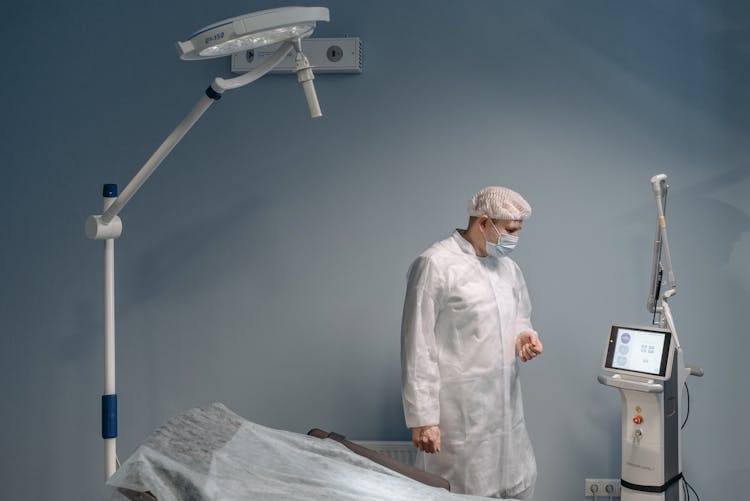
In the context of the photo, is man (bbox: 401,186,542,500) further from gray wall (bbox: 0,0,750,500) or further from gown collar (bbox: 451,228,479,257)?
gray wall (bbox: 0,0,750,500)

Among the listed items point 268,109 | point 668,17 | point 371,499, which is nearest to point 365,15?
point 268,109

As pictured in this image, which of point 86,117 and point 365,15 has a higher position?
point 365,15

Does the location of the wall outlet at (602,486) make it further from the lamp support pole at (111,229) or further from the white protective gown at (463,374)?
the lamp support pole at (111,229)

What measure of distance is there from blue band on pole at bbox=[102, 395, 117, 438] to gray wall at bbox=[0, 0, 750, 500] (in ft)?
3.12

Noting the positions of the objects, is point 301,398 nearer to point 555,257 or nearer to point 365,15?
point 555,257

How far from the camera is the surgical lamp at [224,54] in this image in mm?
1651

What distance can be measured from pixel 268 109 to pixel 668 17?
59.4 inches

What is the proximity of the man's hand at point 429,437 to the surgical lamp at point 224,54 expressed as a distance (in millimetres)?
899

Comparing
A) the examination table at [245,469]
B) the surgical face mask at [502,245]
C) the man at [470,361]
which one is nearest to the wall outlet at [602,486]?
the man at [470,361]

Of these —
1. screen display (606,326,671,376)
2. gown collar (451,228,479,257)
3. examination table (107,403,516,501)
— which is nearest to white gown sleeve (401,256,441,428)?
gown collar (451,228,479,257)

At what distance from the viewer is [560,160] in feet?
9.40

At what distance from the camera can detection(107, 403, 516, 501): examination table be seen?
1.59m

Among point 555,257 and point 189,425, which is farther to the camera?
point 555,257

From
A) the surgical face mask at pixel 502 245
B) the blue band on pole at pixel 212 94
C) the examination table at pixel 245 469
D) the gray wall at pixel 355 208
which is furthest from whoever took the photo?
the gray wall at pixel 355 208
